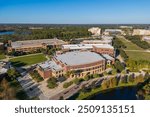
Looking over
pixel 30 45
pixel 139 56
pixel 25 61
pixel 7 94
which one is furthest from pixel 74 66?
pixel 30 45

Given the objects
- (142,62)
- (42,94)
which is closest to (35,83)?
(42,94)

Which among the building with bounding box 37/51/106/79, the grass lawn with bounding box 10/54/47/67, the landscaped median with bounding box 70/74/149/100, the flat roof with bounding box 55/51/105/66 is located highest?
the flat roof with bounding box 55/51/105/66

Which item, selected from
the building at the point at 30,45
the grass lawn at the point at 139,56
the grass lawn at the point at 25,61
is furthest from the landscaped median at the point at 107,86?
the building at the point at 30,45

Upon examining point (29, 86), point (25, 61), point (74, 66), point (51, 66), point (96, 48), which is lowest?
point (29, 86)

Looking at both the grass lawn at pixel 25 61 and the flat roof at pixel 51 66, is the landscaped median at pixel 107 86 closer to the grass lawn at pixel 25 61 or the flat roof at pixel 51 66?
the flat roof at pixel 51 66

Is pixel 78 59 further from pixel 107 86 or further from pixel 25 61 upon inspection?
pixel 25 61

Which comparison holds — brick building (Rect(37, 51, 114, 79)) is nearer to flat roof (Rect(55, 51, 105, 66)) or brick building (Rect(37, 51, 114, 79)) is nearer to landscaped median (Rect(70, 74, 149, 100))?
flat roof (Rect(55, 51, 105, 66))

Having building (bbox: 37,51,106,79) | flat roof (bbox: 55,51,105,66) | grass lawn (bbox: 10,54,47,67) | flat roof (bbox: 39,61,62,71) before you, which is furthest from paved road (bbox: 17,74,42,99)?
grass lawn (bbox: 10,54,47,67)

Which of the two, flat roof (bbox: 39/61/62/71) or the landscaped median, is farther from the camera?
flat roof (bbox: 39/61/62/71)
